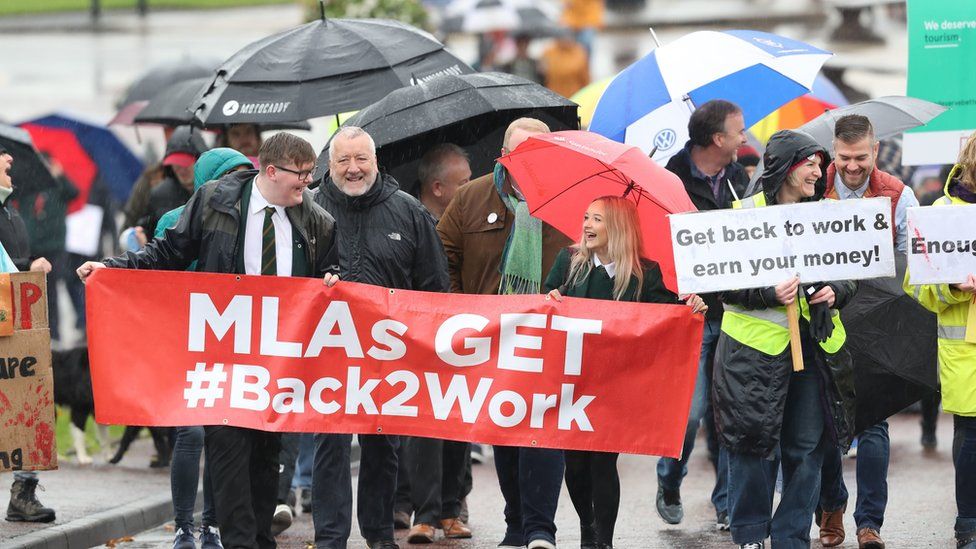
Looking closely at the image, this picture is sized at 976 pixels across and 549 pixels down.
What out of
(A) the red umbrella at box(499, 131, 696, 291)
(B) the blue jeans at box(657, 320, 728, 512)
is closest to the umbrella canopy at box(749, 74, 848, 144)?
(B) the blue jeans at box(657, 320, 728, 512)

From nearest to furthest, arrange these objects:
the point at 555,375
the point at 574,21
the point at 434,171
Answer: the point at 555,375, the point at 434,171, the point at 574,21

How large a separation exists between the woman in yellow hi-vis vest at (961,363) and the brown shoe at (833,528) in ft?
2.55

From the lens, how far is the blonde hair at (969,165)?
8367 mm

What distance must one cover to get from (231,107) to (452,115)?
1549 mm

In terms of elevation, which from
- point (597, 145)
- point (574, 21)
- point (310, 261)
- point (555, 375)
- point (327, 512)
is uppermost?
point (574, 21)

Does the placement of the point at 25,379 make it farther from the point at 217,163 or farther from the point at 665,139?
the point at 665,139

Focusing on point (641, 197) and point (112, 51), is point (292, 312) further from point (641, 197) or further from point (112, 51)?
point (112, 51)

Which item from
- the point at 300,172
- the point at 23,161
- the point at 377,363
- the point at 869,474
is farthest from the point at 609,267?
the point at 23,161

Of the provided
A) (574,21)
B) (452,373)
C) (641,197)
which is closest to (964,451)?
(641,197)

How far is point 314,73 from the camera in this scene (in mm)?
10648

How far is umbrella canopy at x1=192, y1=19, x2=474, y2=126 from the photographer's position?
10453 millimetres

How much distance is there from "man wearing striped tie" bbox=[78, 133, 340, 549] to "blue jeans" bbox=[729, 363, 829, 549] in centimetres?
210

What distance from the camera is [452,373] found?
8188 mm

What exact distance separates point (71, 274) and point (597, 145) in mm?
10891
